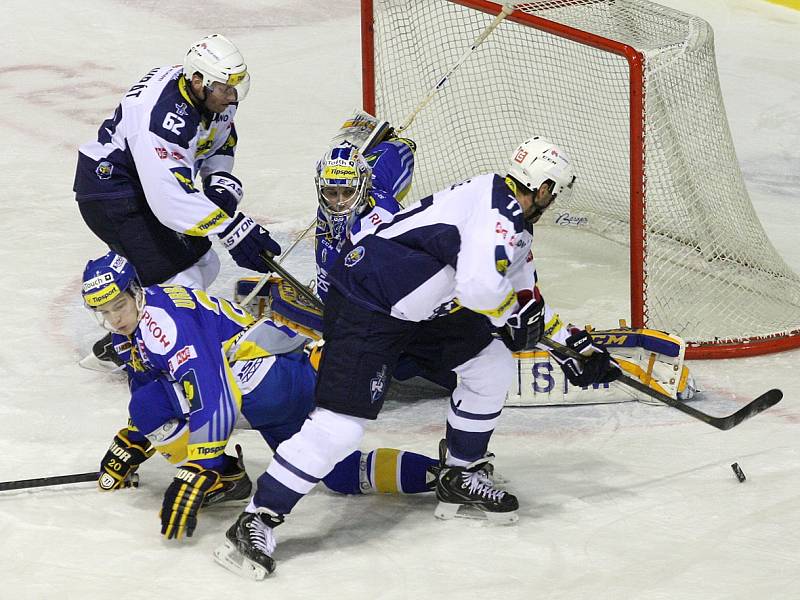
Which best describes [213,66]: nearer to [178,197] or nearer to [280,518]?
[178,197]

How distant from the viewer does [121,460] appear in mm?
3689

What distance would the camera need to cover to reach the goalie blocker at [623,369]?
4.32 metres

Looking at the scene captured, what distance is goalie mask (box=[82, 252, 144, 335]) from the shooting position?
3314mm

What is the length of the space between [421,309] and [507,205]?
329mm

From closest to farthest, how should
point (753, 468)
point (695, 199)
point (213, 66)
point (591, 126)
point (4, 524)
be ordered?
point (4, 524) < point (753, 468) < point (213, 66) < point (695, 199) < point (591, 126)

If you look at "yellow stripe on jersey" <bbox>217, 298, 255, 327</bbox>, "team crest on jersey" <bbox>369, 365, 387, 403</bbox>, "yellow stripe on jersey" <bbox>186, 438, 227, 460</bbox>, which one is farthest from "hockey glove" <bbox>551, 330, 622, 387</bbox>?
"yellow stripe on jersey" <bbox>186, 438, 227, 460</bbox>

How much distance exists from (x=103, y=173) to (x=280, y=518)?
152cm

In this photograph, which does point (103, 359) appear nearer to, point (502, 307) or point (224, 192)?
point (224, 192)

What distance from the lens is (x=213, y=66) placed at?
13.6ft

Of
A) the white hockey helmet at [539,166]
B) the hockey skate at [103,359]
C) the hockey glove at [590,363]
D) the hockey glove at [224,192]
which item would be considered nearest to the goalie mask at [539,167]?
the white hockey helmet at [539,166]

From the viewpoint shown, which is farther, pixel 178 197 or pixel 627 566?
pixel 178 197

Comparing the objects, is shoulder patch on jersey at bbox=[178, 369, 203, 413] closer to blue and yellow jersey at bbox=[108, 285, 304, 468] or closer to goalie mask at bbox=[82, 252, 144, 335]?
blue and yellow jersey at bbox=[108, 285, 304, 468]

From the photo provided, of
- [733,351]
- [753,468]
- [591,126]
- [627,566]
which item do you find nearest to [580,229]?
[591,126]

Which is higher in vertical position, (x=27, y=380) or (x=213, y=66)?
(x=213, y=66)
